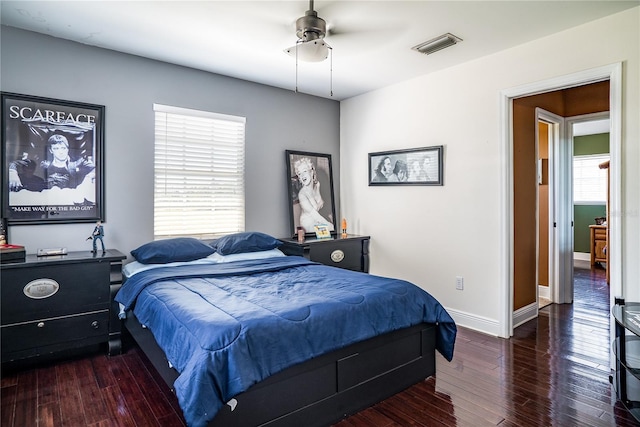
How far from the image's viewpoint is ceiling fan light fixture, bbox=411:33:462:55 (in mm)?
3048

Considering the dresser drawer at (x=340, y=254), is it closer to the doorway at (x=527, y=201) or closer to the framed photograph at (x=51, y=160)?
the doorway at (x=527, y=201)

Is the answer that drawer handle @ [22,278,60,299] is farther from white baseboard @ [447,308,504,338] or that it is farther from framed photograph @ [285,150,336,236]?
white baseboard @ [447,308,504,338]

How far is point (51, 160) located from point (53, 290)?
→ 3.55 feet

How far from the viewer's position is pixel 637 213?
2.61 metres

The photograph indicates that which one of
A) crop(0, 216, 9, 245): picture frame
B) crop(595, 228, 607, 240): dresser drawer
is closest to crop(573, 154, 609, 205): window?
crop(595, 228, 607, 240): dresser drawer

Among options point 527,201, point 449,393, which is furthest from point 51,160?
point 527,201

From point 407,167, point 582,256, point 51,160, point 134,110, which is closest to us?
point 51,160

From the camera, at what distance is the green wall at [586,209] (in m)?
7.30

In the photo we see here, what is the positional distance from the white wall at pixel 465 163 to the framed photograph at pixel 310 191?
0.35m

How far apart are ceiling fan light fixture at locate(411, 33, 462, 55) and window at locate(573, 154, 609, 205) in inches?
224

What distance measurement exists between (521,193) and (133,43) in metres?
3.96

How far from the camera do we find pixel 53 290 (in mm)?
2730

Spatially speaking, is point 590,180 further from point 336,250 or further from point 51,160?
point 51,160

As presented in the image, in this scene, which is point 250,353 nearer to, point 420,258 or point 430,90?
point 420,258
